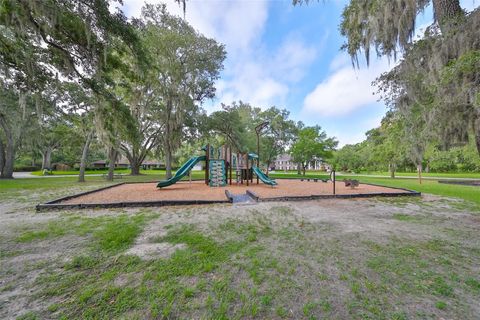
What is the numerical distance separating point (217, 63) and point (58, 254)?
15.7 m

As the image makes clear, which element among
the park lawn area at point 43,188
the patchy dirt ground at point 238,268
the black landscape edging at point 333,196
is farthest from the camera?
the park lawn area at point 43,188

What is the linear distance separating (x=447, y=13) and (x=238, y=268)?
6.62m

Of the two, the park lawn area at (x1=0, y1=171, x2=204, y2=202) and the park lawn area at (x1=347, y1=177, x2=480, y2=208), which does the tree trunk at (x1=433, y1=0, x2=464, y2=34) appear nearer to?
the park lawn area at (x1=347, y1=177, x2=480, y2=208)

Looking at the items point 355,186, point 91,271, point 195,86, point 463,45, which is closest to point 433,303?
point 91,271

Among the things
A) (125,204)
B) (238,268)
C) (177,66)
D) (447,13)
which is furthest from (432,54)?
(177,66)

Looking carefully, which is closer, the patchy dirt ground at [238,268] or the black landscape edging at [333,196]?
the patchy dirt ground at [238,268]

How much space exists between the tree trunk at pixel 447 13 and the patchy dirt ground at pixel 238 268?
413cm

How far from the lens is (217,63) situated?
15.3 m

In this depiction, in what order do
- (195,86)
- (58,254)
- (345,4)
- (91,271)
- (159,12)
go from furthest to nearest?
(195,86) < (159,12) < (345,4) < (58,254) < (91,271)

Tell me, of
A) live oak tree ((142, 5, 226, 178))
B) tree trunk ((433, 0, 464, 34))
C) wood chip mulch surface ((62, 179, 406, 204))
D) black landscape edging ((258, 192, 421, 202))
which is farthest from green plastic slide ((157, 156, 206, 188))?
tree trunk ((433, 0, 464, 34))

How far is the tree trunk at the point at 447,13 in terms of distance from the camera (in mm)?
3906

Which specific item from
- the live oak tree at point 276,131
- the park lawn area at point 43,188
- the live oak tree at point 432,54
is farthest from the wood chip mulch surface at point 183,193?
the live oak tree at point 276,131

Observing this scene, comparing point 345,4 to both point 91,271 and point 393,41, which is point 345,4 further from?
point 91,271

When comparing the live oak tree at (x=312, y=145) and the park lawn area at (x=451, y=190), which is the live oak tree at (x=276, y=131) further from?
the park lawn area at (x=451, y=190)
